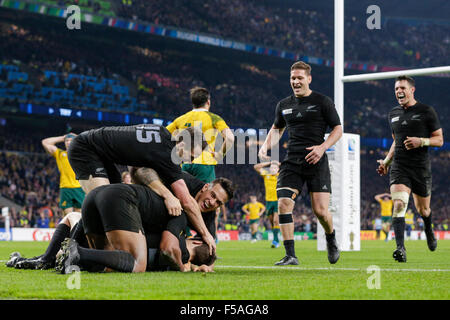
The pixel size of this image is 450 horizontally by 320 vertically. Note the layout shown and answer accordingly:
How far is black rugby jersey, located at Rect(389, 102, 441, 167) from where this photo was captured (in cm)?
819

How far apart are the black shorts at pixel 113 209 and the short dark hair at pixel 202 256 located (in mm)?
720

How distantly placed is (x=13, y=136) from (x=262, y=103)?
1420cm

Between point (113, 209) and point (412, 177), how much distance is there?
4.58m

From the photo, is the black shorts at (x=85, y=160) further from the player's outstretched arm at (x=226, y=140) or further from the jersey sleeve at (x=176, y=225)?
the player's outstretched arm at (x=226, y=140)

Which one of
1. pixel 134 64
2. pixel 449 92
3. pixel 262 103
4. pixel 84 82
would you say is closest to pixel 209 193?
pixel 84 82

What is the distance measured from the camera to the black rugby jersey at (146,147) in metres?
5.33

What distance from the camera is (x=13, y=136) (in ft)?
92.6

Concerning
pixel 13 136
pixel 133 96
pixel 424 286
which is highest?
pixel 133 96

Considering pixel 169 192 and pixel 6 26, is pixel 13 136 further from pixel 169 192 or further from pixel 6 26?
pixel 169 192

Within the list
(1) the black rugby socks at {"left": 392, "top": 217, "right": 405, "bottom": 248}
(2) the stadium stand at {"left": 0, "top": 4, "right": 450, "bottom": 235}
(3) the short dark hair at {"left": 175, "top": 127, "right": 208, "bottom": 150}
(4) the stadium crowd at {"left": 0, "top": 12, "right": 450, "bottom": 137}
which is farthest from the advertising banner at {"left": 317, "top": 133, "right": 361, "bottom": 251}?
(4) the stadium crowd at {"left": 0, "top": 12, "right": 450, "bottom": 137}

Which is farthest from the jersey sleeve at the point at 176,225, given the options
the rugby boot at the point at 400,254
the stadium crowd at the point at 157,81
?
the stadium crowd at the point at 157,81

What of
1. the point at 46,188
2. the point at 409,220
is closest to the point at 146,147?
the point at 46,188

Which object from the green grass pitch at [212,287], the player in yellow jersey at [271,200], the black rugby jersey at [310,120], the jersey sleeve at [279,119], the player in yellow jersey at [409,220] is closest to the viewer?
the green grass pitch at [212,287]

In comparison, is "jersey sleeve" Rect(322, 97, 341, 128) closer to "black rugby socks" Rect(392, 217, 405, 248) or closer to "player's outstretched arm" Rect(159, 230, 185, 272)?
"black rugby socks" Rect(392, 217, 405, 248)
